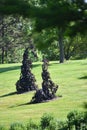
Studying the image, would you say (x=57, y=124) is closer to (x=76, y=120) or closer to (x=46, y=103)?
(x=76, y=120)

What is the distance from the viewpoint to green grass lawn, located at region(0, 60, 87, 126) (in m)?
24.5

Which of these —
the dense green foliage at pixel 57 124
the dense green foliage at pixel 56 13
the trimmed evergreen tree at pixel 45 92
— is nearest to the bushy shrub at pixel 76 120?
the dense green foliage at pixel 57 124

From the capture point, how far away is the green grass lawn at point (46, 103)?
2445 cm

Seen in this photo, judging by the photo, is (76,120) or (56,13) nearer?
(56,13)

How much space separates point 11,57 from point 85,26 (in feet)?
255

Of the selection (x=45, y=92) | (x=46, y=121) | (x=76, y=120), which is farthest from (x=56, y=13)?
(x=45, y=92)

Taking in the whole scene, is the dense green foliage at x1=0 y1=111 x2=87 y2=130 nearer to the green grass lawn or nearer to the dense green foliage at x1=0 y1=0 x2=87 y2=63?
the green grass lawn

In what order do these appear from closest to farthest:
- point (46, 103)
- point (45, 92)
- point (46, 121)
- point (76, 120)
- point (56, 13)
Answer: point (56, 13), point (76, 120), point (46, 121), point (46, 103), point (45, 92)

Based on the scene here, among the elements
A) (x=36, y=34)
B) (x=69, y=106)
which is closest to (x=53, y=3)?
(x=36, y=34)

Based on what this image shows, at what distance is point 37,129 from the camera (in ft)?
55.6

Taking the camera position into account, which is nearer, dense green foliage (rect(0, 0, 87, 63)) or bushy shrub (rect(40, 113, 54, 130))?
dense green foliage (rect(0, 0, 87, 63))

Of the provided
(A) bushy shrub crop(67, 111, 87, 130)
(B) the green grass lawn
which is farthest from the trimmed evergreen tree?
→ (A) bushy shrub crop(67, 111, 87, 130)

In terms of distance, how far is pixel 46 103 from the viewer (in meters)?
29.0

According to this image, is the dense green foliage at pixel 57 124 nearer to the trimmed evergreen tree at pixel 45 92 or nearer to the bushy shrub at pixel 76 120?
the bushy shrub at pixel 76 120
